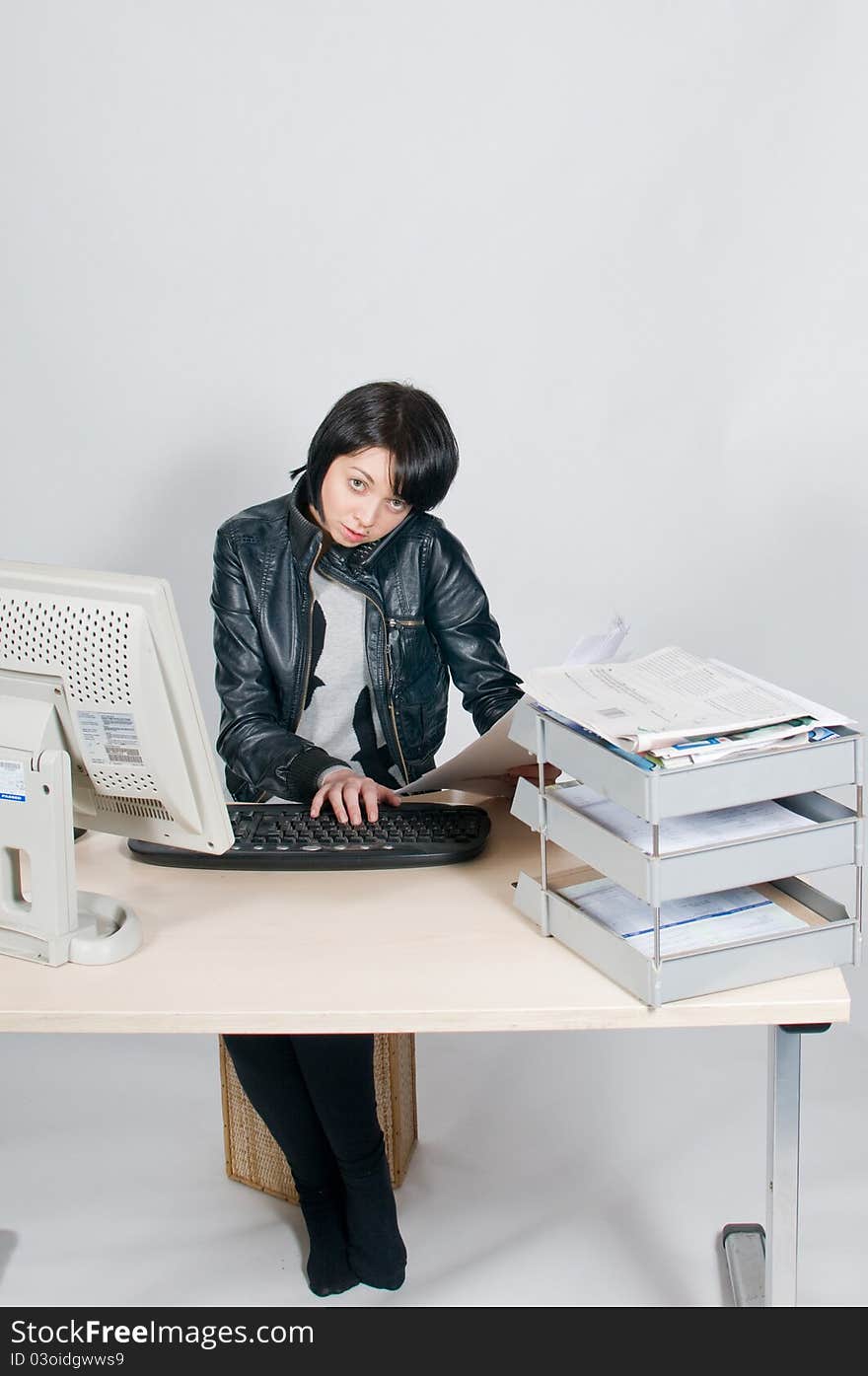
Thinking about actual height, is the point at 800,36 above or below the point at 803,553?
above

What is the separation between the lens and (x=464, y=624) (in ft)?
7.88

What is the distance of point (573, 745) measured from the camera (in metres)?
1.52

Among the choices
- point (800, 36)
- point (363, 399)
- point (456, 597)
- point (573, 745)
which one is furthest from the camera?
point (800, 36)

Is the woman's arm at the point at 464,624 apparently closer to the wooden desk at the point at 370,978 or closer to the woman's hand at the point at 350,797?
the woman's hand at the point at 350,797

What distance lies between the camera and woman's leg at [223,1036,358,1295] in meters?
1.96

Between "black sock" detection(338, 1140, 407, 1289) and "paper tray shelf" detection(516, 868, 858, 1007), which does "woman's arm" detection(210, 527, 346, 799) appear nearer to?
"black sock" detection(338, 1140, 407, 1289)

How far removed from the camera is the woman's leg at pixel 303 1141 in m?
1.96

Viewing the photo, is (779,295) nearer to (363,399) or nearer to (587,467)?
(587,467)

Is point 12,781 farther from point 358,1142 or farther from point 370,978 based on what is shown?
point 358,1142

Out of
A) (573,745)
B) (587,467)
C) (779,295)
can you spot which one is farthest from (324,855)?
(779,295)

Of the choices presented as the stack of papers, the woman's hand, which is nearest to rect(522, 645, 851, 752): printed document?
the stack of papers

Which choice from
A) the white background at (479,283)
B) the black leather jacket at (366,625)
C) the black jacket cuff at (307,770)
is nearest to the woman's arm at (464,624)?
the black leather jacket at (366,625)
